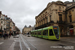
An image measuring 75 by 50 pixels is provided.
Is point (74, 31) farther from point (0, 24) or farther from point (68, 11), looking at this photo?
point (0, 24)

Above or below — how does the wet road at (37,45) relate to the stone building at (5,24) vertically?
below

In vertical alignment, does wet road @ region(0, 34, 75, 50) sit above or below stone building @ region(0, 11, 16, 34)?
below

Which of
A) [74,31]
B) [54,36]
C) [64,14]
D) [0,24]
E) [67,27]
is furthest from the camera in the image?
[0,24]

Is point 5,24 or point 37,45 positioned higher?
point 5,24

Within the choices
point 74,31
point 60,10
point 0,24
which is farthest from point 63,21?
point 0,24

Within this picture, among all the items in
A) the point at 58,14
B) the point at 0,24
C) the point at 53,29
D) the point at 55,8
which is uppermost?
the point at 55,8

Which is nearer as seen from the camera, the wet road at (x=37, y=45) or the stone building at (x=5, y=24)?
the wet road at (x=37, y=45)

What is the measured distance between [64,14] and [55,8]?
5.01 m

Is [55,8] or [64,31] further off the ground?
[55,8]

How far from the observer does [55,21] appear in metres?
36.8

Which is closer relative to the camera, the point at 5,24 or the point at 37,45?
the point at 37,45

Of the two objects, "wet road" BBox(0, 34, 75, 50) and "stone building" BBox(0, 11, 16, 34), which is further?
"stone building" BBox(0, 11, 16, 34)

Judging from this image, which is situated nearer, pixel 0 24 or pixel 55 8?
pixel 55 8

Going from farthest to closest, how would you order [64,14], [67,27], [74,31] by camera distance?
[64,14]
[67,27]
[74,31]
